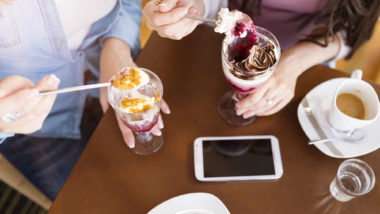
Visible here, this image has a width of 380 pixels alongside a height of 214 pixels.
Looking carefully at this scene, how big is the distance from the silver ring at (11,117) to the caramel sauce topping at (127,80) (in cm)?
26

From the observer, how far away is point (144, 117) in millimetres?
730

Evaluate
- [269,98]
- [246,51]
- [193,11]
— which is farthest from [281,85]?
[193,11]

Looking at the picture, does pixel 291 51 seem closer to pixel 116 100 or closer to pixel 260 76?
pixel 260 76

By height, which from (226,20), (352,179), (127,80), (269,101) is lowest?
(352,179)

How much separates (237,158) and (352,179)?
0.34 metres

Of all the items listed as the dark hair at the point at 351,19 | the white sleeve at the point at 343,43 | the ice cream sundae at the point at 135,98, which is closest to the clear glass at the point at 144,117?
the ice cream sundae at the point at 135,98

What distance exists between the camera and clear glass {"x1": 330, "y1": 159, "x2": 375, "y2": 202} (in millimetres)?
746

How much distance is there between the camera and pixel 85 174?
0.80 m

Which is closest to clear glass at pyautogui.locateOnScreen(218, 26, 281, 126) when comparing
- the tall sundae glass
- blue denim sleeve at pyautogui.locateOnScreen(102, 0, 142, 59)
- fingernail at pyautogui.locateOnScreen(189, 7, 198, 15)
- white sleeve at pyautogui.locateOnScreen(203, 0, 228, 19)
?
the tall sundae glass

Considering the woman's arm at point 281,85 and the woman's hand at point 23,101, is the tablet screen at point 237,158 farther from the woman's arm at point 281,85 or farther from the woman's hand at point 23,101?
the woman's hand at point 23,101

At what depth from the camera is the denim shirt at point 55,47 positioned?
2.88 feet

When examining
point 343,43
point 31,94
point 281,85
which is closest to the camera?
point 31,94

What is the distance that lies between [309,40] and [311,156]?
1.66 feet

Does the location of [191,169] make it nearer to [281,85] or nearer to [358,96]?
[281,85]
